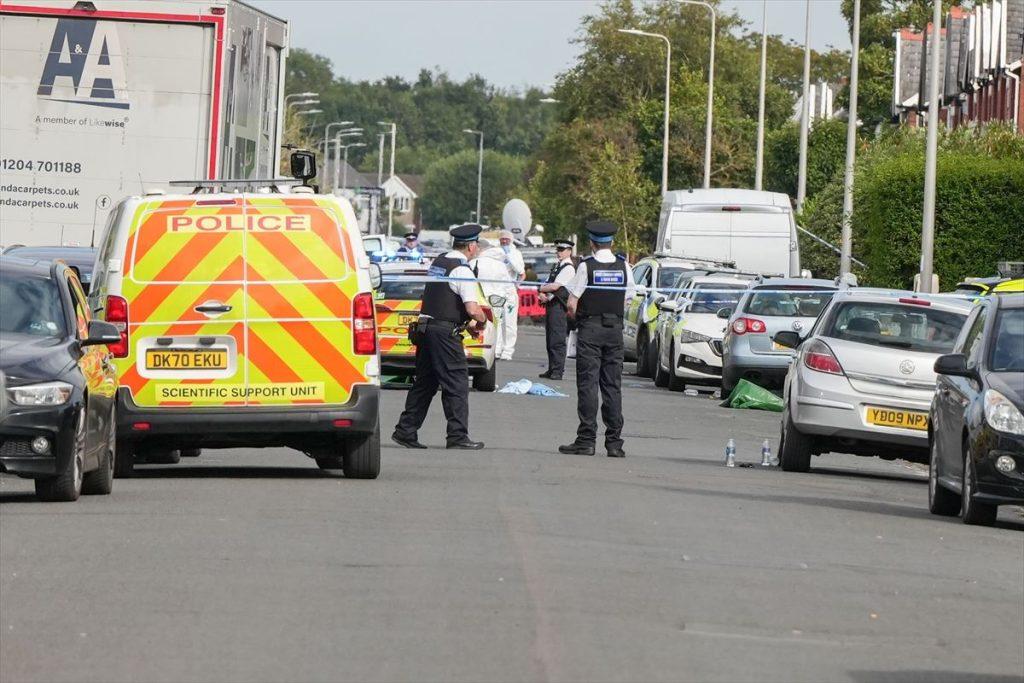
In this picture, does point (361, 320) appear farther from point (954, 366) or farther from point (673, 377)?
point (673, 377)

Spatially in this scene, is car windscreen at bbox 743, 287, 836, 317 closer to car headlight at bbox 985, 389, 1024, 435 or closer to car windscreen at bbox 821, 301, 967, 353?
car windscreen at bbox 821, 301, 967, 353

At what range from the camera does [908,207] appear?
119 feet

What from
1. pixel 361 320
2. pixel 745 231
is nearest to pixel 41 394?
pixel 361 320

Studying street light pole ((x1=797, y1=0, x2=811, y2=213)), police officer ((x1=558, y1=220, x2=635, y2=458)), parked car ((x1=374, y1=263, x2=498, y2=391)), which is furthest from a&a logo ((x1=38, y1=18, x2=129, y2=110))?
street light pole ((x1=797, y1=0, x2=811, y2=213))

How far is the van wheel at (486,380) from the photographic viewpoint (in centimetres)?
2772

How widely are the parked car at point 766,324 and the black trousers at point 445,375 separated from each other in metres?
9.78

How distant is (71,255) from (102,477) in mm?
9000

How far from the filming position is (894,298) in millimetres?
18422

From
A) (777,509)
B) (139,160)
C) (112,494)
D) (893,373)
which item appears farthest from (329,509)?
(139,160)

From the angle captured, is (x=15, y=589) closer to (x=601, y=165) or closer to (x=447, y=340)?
(x=447, y=340)

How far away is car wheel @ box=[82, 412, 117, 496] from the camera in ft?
45.5

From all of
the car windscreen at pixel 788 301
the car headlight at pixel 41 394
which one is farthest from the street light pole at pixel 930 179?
the car headlight at pixel 41 394

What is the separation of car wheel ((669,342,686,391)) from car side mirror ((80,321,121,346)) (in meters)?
18.2

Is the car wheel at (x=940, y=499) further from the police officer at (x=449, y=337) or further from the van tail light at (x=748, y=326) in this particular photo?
the van tail light at (x=748, y=326)
